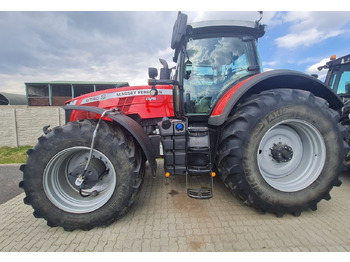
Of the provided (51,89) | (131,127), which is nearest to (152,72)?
(131,127)

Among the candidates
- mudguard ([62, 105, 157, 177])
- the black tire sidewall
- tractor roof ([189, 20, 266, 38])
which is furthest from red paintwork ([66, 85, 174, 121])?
the black tire sidewall

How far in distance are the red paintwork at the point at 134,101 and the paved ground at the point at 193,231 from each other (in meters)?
1.21

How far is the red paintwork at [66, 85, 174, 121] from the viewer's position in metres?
2.26

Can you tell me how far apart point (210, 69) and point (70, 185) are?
2313 mm

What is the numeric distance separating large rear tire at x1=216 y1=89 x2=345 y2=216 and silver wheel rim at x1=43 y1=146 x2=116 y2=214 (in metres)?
1.30

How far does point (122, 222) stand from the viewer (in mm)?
1802

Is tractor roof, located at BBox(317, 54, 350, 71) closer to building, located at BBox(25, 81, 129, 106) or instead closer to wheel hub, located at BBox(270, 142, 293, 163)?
wheel hub, located at BBox(270, 142, 293, 163)

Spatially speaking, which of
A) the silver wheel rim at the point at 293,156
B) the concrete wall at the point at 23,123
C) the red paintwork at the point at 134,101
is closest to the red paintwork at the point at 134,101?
the red paintwork at the point at 134,101

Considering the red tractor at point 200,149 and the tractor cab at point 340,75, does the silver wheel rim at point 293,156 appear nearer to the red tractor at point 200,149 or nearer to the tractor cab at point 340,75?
the red tractor at point 200,149

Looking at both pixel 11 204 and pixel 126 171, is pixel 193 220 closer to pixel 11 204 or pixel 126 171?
pixel 126 171

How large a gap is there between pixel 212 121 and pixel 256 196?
95cm

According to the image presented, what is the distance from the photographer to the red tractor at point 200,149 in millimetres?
1706

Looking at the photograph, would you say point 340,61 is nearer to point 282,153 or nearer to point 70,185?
point 282,153

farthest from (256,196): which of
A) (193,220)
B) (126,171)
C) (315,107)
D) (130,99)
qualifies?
(130,99)
